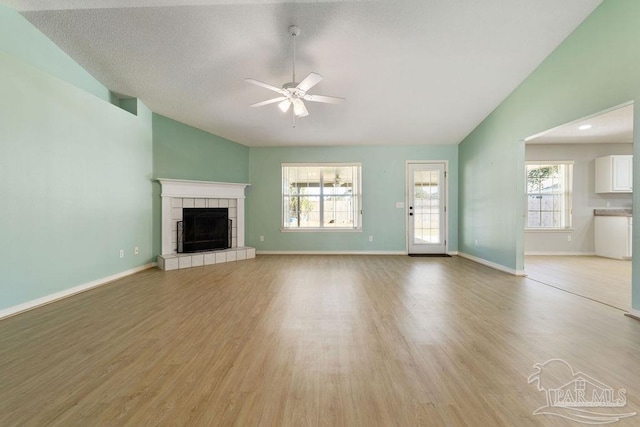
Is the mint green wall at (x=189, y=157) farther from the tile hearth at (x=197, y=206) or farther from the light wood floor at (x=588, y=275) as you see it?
the light wood floor at (x=588, y=275)

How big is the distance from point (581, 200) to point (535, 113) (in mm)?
3759

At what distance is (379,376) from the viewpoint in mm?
1626

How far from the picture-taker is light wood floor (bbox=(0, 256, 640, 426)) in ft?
4.42

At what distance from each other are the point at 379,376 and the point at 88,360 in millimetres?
1994

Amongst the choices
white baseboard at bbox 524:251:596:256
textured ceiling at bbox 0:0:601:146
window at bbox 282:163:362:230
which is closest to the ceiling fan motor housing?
textured ceiling at bbox 0:0:601:146

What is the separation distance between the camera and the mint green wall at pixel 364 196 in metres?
6.16

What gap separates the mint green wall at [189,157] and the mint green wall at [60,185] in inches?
16.3

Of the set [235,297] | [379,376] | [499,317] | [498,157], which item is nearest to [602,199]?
[498,157]

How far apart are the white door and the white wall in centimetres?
214

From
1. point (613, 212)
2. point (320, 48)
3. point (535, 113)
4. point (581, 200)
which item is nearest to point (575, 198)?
point (581, 200)

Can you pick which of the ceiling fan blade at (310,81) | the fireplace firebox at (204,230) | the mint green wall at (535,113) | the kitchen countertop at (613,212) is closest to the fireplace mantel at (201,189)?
the fireplace firebox at (204,230)

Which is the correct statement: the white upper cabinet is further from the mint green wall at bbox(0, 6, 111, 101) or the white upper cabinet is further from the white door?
the mint green wall at bbox(0, 6, 111, 101)

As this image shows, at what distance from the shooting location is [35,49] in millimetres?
2938

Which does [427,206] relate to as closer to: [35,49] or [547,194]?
[547,194]
